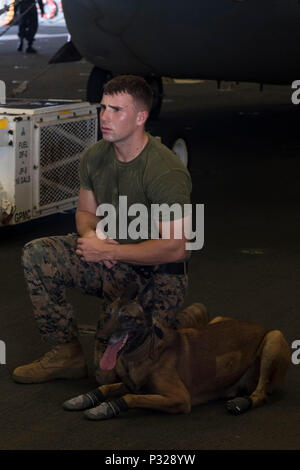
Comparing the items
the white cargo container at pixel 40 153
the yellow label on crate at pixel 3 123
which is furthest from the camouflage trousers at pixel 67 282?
the yellow label on crate at pixel 3 123

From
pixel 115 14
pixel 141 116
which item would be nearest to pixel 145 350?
pixel 141 116

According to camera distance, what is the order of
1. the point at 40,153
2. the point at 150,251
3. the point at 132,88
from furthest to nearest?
the point at 40,153 < the point at 132,88 < the point at 150,251

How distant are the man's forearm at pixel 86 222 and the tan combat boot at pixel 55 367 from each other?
1.89 ft

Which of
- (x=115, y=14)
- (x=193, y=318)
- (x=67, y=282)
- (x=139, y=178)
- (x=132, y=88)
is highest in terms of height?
(x=115, y=14)

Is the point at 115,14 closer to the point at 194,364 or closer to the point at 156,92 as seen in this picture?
the point at 156,92

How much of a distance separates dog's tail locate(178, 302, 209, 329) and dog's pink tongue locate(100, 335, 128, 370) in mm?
606

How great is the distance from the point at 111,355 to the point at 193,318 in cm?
77

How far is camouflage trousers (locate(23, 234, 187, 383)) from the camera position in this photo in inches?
177

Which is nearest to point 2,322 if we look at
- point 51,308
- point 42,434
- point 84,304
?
point 84,304

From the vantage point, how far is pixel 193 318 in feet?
15.2

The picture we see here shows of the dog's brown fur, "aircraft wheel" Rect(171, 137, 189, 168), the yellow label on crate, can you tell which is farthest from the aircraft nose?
the dog's brown fur

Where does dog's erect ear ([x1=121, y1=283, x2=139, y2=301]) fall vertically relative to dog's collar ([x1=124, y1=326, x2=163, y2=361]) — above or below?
above

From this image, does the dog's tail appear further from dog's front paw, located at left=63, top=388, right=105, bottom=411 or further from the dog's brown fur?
dog's front paw, located at left=63, top=388, right=105, bottom=411

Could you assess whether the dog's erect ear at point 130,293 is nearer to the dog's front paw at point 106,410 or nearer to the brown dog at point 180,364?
the brown dog at point 180,364
